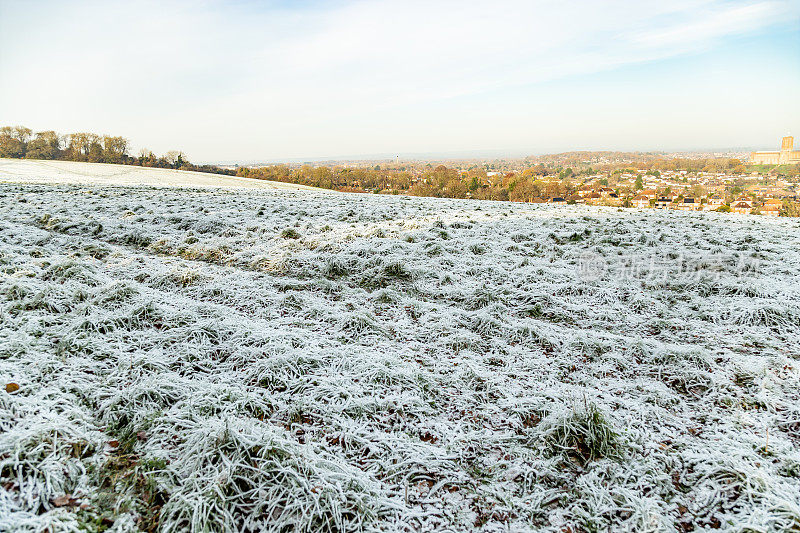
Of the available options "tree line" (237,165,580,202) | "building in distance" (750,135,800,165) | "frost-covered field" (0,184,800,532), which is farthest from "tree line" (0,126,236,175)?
"building in distance" (750,135,800,165)

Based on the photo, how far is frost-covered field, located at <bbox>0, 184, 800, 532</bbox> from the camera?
2320 millimetres

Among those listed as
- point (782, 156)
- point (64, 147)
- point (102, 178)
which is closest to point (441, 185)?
point (102, 178)

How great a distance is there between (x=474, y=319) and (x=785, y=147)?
300ft

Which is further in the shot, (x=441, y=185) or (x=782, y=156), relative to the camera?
(x=782, y=156)

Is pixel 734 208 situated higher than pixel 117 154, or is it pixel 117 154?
pixel 117 154

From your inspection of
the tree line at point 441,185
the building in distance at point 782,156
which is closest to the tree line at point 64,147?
the tree line at point 441,185

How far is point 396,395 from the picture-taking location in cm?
343

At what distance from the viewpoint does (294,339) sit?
→ 13.9 ft

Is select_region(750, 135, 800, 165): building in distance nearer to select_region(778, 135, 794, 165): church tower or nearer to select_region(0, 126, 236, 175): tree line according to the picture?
select_region(778, 135, 794, 165): church tower

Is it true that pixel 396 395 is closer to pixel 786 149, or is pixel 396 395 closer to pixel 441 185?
pixel 441 185

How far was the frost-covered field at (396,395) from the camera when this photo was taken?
7.61ft

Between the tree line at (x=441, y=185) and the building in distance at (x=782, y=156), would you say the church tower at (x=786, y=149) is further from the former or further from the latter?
the tree line at (x=441, y=185)

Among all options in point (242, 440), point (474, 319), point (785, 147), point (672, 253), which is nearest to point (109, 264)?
point (242, 440)

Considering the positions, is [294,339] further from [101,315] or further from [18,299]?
[18,299]
